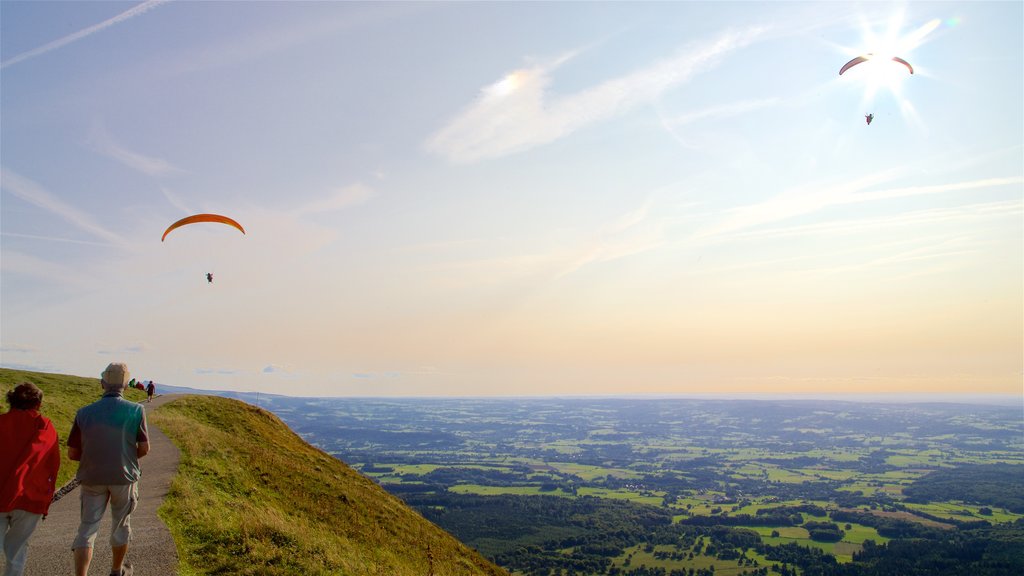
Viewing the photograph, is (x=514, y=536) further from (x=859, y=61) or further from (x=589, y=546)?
(x=859, y=61)

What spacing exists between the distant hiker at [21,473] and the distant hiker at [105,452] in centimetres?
42

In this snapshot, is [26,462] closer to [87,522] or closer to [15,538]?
[15,538]

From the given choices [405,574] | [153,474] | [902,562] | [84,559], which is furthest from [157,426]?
[902,562]

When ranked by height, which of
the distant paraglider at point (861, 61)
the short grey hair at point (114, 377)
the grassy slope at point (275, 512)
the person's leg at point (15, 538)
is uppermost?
the distant paraglider at point (861, 61)

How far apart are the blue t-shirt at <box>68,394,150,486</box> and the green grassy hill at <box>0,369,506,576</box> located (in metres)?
3.89

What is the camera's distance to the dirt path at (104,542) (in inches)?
427

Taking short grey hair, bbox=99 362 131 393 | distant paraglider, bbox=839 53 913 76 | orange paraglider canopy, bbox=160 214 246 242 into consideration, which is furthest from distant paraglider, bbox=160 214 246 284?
distant paraglider, bbox=839 53 913 76

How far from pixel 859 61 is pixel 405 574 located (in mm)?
39891

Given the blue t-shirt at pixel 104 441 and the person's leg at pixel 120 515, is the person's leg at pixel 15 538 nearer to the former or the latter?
the blue t-shirt at pixel 104 441

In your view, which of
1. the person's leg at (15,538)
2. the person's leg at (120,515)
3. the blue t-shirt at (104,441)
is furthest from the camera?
the person's leg at (120,515)

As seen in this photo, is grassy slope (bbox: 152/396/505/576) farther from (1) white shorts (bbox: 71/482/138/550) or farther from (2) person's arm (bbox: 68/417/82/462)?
(2) person's arm (bbox: 68/417/82/462)

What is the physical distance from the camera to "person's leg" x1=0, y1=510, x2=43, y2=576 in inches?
318

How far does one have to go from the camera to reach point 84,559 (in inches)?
340

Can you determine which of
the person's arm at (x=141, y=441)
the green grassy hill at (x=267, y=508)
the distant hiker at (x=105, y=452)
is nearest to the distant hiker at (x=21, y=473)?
the distant hiker at (x=105, y=452)
